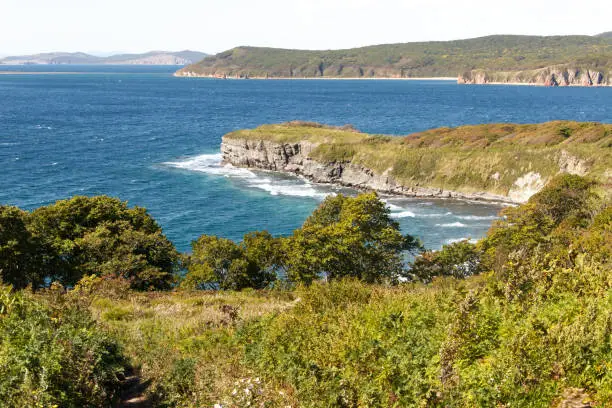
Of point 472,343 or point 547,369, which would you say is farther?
point 472,343

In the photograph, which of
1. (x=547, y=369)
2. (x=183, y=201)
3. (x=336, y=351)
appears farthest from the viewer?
(x=183, y=201)

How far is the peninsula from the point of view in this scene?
7712 cm

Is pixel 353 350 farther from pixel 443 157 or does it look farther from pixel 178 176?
pixel 178 176

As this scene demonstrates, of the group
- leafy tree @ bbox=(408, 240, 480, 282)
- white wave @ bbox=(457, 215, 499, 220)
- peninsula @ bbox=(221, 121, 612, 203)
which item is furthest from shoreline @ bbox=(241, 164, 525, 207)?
leafy tree @ bbox=(408, 240, 480, 282)

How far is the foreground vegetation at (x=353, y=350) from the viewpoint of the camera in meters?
9.48

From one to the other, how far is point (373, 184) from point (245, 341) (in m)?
72.0

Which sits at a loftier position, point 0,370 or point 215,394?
point 0,370

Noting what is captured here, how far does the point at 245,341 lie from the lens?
14.8m

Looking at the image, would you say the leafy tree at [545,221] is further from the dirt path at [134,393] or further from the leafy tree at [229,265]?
the dirt path at [134,393]

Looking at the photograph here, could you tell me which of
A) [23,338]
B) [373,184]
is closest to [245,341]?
[23,338]

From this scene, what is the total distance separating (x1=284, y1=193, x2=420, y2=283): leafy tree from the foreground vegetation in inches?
605

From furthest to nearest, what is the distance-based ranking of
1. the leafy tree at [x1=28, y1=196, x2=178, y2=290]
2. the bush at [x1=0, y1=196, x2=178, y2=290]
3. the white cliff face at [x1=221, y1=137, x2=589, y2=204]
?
the white cliff face at [x1=221, y1=137, x2=589, y2=204] < the leafy tree at [x1=28, y1=196, x2=178, y2=290] < the bush at [x1=0, y1=196, x2=178, y2=290]

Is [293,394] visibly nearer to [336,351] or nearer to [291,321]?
[336,351]

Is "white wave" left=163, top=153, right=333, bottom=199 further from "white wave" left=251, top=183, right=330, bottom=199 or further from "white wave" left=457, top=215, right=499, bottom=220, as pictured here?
"white wave" left=457, top=215, right=499, bottom=220
